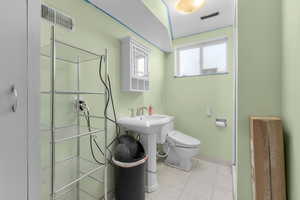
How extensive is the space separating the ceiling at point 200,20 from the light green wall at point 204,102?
0.11 m

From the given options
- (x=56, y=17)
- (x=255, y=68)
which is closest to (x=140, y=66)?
(x=56, y=17)

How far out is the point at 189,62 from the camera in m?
2.65

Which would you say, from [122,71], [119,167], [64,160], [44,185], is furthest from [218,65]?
[44,185]

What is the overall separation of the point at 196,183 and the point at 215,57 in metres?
2.02

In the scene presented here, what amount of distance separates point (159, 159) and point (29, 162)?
6.81 feet

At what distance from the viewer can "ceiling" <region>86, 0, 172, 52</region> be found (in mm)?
1338

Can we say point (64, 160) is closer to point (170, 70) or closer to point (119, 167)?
point (119, 167)

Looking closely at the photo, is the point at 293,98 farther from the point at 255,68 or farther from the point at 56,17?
the point at 56,17

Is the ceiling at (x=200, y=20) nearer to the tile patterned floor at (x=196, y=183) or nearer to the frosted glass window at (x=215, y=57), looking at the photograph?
the frosted glass window at (x=215, y=57)

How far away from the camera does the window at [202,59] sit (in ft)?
7.65

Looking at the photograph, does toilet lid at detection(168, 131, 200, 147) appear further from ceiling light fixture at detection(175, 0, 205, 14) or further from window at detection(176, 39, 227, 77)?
ceiling light fixture at detection(175, 0, 205, 14)

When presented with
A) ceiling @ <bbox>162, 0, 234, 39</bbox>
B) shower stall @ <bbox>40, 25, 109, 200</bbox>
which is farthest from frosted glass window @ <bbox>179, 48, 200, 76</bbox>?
shower stall @ <bbox>40, 25, 109, 200</bbox>

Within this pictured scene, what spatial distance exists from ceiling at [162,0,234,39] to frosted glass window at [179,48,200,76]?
0.32 m

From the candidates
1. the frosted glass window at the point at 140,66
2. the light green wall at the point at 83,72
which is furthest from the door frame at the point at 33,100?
the frosted glass window at the point at 140,66
